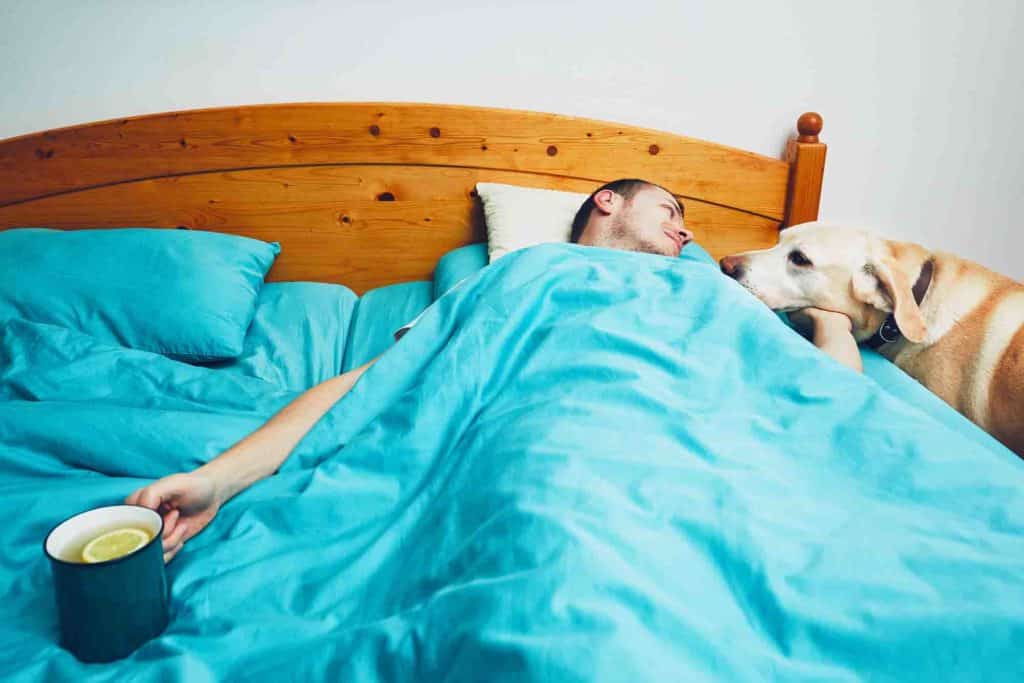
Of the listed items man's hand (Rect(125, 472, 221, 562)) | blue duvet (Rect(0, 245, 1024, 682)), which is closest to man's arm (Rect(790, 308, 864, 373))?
blue duvet (Rect(0, 245, 1024, 682))

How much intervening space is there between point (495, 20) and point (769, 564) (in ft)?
5.16

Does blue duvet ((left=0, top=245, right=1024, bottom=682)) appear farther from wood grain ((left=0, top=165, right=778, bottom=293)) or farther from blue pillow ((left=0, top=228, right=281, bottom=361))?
wood grain ((left=0, top=165, right=778, bottom=293))

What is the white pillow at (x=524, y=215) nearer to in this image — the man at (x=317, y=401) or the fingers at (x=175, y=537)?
the man at (x=317, y=401)

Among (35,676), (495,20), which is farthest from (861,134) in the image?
(35,676)

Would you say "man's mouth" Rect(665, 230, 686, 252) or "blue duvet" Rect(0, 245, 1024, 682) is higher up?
"man's mouth" Rect(665, 230, 686, 252)

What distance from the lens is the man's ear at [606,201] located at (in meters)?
1.60

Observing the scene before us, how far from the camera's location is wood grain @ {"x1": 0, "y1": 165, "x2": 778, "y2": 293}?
5.96 ft

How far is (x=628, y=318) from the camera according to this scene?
41.7 inches

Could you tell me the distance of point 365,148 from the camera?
1.83m

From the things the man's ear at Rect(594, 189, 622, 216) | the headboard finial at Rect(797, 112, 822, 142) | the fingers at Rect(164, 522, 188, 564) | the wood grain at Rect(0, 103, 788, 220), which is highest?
the headboard finial at Rect(797, 112, 822, 142)

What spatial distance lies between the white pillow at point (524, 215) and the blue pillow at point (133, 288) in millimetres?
567

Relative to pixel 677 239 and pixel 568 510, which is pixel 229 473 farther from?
pixel 677 239

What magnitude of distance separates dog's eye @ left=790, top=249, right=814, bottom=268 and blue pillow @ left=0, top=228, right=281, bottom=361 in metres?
1.12

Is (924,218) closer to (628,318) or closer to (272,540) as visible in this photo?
(628,318)
